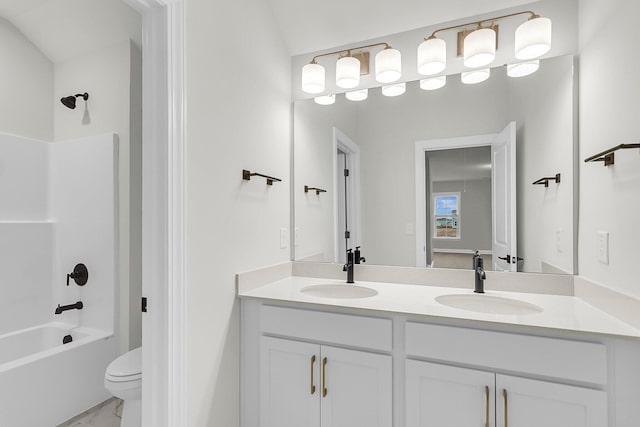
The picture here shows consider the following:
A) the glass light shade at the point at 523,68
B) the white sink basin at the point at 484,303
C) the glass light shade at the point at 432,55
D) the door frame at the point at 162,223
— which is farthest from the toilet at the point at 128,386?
the glass light shade at the point at 523,68

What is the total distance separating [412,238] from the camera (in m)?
1.90

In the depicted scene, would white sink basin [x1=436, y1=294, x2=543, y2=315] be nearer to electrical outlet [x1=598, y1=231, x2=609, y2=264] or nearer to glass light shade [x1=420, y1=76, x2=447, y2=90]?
electrical outlet [x1=598, y1=231, x2=609, y2=264]

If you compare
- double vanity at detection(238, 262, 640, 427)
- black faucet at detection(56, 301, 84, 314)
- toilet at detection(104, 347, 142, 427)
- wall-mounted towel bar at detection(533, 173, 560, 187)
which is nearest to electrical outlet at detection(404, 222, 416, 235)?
double vanity at detection(238, 262, 640, 427)

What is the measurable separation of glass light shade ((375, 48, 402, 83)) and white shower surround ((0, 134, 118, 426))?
71.8 inches

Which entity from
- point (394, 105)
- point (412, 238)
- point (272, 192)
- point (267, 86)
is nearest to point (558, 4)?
point (394, 105)

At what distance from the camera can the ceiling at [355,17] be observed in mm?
1754

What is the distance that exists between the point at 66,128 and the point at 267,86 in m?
1.73

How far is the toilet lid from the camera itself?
1.57 meters

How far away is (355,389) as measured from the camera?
1391mm

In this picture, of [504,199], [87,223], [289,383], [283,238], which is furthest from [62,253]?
[504,199]

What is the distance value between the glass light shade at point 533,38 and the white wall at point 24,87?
319 centimetres

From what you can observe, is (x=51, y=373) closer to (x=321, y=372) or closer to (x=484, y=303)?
(x=321, y=372)

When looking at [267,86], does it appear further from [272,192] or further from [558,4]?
[558,4]

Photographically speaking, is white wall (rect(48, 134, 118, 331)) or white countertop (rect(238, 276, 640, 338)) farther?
white wall (rect(48, 134, 118, 331))
